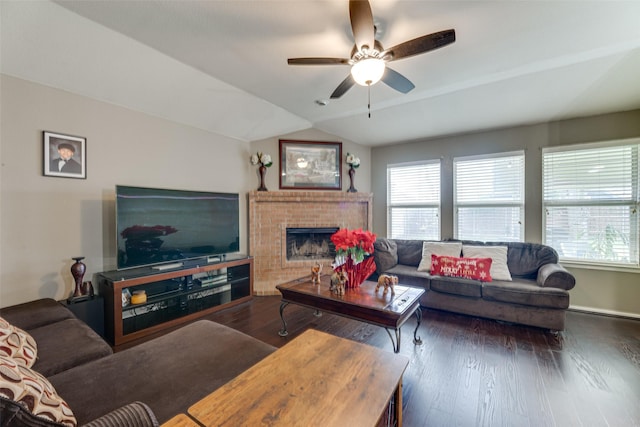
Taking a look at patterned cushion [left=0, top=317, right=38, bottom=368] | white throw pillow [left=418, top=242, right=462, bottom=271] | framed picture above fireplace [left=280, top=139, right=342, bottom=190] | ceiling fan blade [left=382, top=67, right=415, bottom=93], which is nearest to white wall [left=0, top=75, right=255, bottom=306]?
patterned cushion [left=0, top=317, right=38, bottom=368]

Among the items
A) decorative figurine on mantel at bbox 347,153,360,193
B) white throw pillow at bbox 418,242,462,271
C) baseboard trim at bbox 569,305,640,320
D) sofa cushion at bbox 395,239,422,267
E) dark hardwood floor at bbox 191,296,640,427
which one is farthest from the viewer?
decorative figurine on mantel at bbox 347,153,360,193

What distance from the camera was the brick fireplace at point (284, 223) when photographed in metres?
4.02

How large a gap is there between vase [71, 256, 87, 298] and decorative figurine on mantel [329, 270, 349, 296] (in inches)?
90.8

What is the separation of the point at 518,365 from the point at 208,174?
4022 mm

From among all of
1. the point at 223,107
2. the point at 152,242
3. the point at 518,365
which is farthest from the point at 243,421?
the point at 223,107

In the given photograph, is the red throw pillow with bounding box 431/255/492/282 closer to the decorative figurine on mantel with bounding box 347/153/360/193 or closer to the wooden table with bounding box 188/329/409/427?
the decorative figurine on mantel with bounding box 347/153/360/193

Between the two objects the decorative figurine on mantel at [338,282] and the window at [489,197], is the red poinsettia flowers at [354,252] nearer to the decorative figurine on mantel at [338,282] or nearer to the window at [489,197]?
the decorative figurine on mantel at [338,282]

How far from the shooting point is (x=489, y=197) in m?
3.91

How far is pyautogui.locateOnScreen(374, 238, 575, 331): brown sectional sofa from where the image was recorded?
2633 millimetres

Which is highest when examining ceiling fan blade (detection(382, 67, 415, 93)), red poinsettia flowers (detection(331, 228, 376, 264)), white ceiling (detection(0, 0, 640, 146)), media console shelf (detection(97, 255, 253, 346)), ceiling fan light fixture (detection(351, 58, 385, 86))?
white ceiling (detection(0, 0, 640, 146))

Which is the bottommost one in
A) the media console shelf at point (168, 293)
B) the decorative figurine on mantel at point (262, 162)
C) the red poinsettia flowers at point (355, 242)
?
the media console shelf at point (168, 293)

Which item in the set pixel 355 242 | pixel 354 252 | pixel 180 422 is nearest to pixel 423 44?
pixel 355 242

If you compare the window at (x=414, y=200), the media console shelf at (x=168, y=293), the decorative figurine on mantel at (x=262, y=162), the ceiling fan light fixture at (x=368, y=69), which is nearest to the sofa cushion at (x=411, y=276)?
the window at (x=414, y=200)

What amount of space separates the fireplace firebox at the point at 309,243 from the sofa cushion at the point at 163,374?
2699mm
